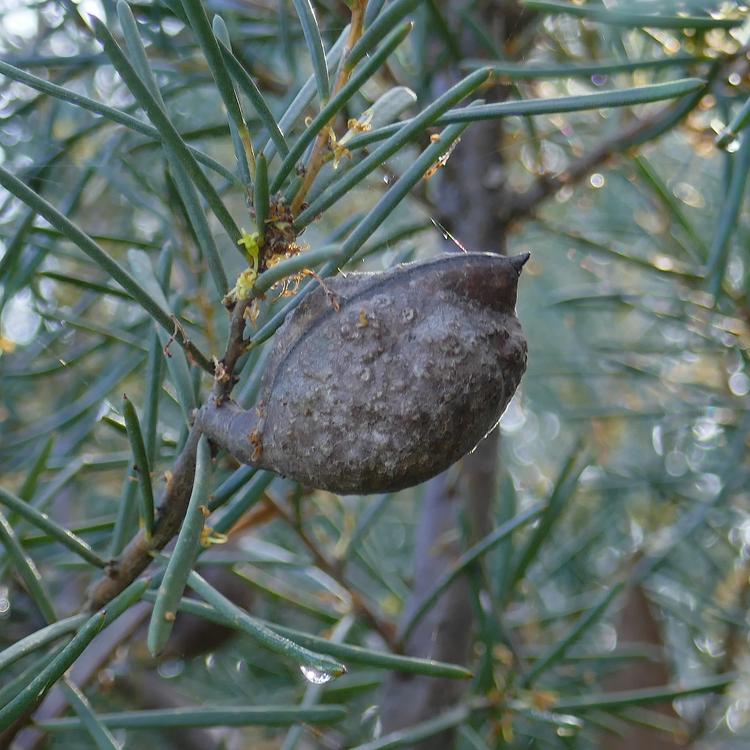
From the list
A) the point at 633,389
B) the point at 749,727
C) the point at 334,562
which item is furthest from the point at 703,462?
the point at 749,727

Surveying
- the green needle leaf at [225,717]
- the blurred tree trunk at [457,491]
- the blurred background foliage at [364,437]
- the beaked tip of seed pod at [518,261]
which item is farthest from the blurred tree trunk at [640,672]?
the beaked tip of seed pod at [518,261]

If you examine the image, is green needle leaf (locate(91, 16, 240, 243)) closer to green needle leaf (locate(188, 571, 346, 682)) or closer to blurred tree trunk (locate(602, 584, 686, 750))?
green needle leaf (locate(188, 571, 346, 682))

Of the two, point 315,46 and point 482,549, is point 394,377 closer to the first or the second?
point 315,46

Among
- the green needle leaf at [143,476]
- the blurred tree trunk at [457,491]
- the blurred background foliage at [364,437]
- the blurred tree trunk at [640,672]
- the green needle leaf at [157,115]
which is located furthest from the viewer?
the blurred tree trunk at [640,672]

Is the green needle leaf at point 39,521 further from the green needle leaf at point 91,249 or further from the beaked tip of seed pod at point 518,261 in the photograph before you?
the beaked tip of seed pod at point 518,261

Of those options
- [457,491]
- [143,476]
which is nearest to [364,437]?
[143,476]

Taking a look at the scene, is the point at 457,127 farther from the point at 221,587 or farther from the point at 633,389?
the point at 633,389
